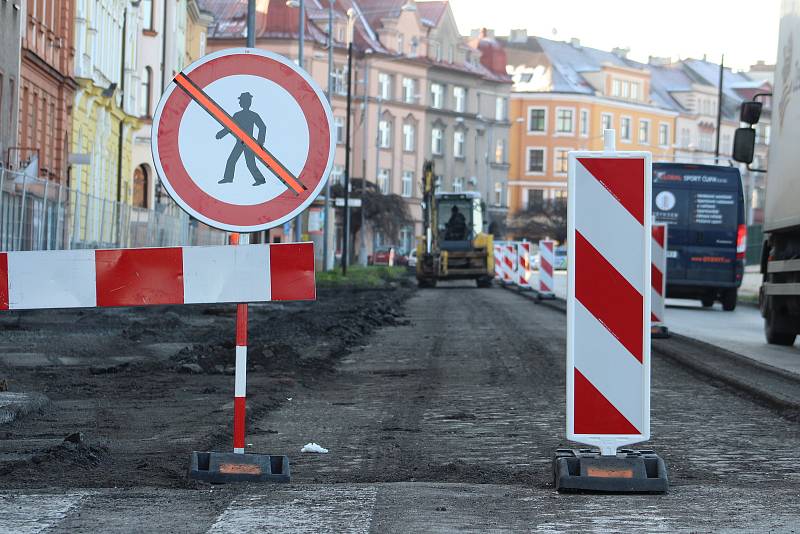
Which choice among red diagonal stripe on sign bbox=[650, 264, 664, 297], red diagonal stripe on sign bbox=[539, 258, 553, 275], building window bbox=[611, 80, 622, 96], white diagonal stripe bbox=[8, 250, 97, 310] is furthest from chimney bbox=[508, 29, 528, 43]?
white diagonal stripe bbox=[8, 250, 97, 310]

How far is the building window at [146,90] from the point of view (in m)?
60.8

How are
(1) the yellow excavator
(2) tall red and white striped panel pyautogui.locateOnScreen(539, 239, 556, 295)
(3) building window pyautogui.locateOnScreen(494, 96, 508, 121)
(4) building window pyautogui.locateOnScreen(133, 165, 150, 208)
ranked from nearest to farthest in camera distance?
(2) tall red and white striped panel pyautogui.locateOnScreen(539, 239, 556, 295), (1) the yellow excavator, (4) building window pyautogui.locateOnScreen(133, 165, 150, 208), (3) building window pyautogui.locateOnScreen(494, 96, 508, 121)

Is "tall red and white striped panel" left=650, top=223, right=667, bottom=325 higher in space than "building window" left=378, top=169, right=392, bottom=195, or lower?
lower

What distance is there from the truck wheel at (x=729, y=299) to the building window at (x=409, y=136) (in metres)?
67.4

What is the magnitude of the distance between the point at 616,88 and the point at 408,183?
A: 93.7 ft

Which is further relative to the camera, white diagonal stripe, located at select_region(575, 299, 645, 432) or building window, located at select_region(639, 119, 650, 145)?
building window, located at select_region(639, 119, 650, 145)

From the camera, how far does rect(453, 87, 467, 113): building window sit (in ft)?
350

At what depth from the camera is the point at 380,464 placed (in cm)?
774

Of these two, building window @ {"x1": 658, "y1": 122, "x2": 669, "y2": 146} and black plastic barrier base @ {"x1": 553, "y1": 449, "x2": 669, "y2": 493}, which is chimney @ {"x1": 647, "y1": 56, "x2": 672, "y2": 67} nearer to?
building window @ {"x1": 658, "y1": 122, "x2": 669, "y2": 146}

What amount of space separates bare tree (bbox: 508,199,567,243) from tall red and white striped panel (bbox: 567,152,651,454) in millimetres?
98890

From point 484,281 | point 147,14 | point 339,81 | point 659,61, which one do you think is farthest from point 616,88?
point 484,281

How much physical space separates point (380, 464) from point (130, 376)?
19.1 ft

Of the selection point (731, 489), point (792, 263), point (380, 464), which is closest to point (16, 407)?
point (380, 464)

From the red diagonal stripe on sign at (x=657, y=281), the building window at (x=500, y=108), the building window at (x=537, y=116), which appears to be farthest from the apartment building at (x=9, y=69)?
the building window at (x=537, y=116)
